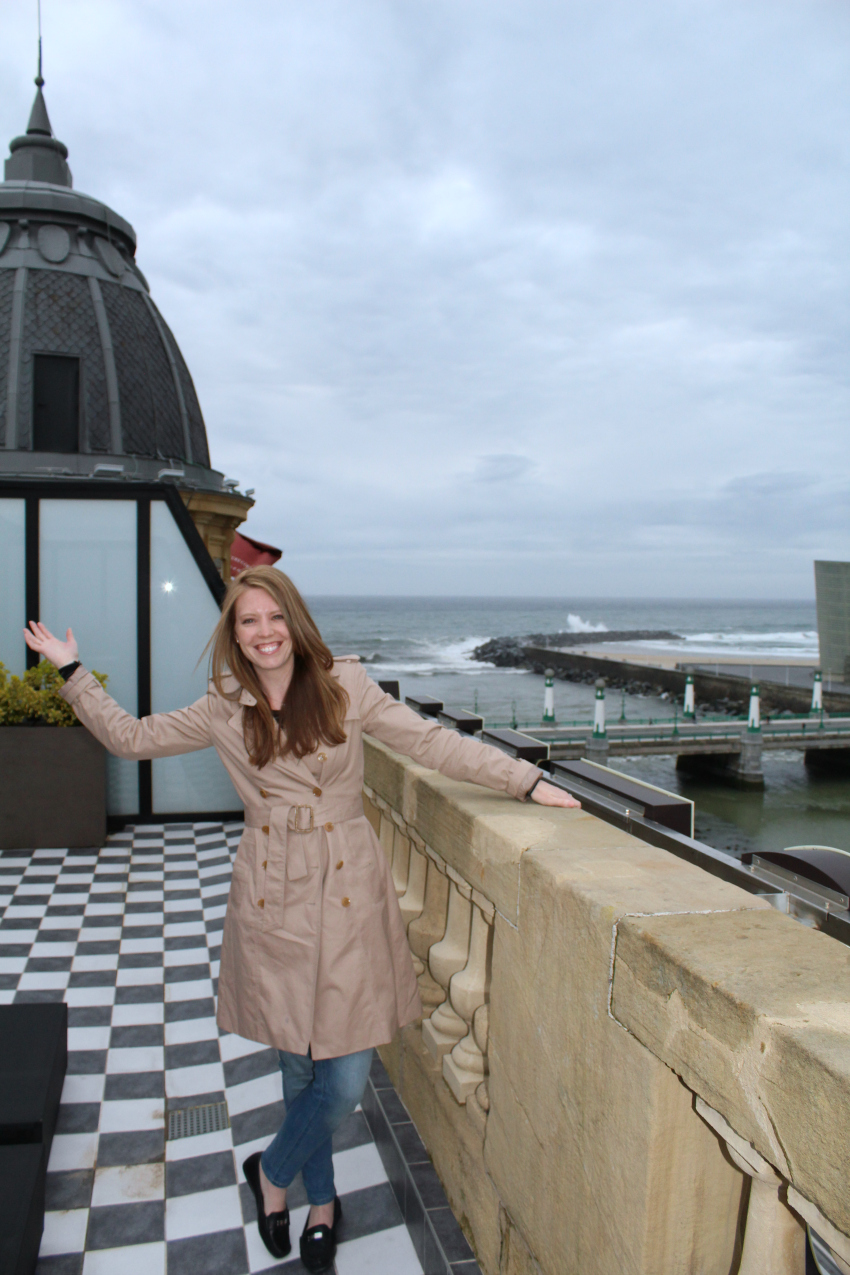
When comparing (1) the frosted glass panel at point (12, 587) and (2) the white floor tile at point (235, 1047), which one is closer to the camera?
(2) the white floor tile at point (235, 1047)

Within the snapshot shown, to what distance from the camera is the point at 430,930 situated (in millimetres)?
2184

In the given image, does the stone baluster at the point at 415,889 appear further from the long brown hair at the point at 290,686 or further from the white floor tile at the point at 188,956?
the white floor tile at the point at 188,956

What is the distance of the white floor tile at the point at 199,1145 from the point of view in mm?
2344

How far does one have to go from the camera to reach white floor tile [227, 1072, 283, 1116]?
2.58m

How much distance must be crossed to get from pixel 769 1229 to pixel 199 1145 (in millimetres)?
1888

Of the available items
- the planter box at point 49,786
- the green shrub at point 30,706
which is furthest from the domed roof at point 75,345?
the planter box at point 49,786

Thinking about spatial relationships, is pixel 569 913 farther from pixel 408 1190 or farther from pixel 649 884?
pixel 408 1190

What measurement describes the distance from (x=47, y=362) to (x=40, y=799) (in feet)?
37.3

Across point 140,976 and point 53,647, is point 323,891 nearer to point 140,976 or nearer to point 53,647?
point 53,647

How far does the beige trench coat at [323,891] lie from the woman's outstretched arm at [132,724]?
0.11m

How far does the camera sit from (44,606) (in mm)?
5547

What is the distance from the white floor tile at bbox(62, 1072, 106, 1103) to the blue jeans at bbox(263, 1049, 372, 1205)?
966 millimetres

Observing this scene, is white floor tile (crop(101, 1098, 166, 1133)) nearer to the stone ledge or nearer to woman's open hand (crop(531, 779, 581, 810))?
woman's open hand (crop(531, 779, 581, 810))

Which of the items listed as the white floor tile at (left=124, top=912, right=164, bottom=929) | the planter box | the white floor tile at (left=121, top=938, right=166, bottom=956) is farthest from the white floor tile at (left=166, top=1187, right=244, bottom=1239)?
the planter box
